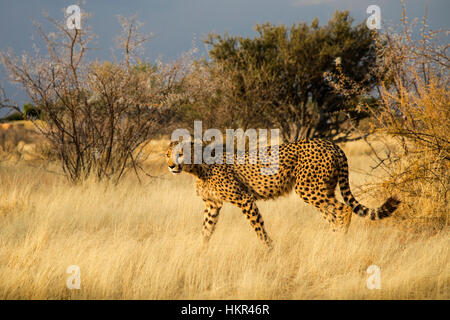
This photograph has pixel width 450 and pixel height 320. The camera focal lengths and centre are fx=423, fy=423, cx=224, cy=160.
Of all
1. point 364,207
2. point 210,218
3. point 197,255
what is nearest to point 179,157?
point 210,218

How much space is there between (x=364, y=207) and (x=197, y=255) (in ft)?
6.04

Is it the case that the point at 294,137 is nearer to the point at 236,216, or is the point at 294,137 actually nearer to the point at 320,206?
the point at 236,216

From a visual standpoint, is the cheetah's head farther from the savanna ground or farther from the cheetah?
the savanna ground

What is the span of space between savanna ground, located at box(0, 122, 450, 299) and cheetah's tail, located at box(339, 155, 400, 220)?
0.86ft

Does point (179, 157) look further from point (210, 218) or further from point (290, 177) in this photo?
point (290, 177)

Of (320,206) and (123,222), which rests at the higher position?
(320,206)

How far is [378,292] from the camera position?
125 inches

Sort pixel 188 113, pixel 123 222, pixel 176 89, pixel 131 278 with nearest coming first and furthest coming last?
pixel 131 278 < pixel 123 222 < pixel 176 89 < pixel 188 113

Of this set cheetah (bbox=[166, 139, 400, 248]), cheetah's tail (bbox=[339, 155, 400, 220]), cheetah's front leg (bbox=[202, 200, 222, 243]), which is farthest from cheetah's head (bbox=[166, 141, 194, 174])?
cheetah's tail (bbox=[339, 155, 400, 220])

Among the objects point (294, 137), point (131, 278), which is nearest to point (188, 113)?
point (294, 137)

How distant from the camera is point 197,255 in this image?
162 inches

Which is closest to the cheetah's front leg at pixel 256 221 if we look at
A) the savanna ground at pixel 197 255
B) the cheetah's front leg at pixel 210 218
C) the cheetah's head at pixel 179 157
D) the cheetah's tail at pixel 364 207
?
the savanna ground at pixel 197 255

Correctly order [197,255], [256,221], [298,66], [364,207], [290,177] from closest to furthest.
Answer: [197,255]
[256,221]
[364,207]
[290,177]
[298,66]
